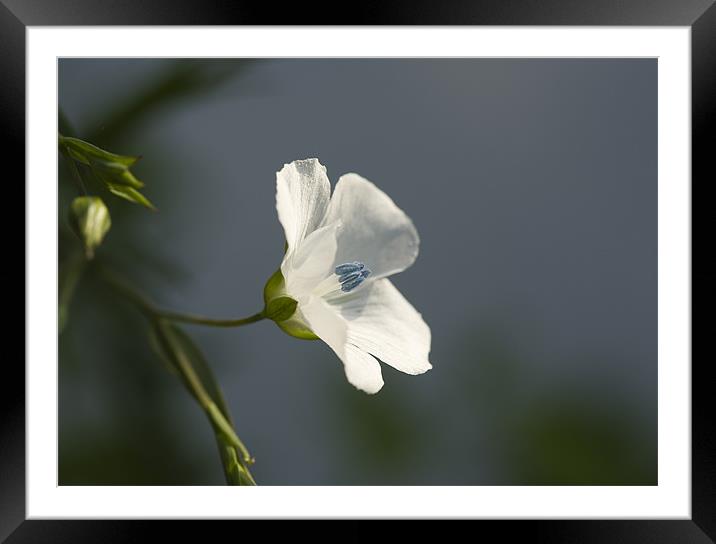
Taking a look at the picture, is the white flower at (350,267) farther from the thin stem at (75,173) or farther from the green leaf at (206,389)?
the thin stem at (75,173)

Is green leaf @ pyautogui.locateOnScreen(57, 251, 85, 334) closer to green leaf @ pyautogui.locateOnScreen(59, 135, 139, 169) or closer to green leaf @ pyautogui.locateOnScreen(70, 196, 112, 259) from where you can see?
green leaf @ pyautogui.locateOnScreen(59, 135, 139, 169)

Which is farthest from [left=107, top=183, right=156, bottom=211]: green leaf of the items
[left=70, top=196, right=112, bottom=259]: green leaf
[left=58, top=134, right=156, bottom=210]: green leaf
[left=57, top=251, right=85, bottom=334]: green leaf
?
[left=57, top=251, right=85, bottom=334]: green leaf

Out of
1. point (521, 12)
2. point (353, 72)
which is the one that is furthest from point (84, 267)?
point (521, 12)

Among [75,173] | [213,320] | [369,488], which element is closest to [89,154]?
[75,173]

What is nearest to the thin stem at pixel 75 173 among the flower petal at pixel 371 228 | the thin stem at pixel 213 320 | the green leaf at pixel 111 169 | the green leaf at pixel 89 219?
the green leaf at pixel 111 169

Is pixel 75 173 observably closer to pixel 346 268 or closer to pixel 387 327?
pixel 346 268

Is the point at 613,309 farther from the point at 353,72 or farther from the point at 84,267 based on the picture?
the point at 84,267
